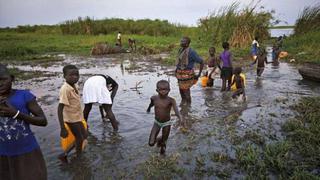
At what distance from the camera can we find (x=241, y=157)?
4.48m

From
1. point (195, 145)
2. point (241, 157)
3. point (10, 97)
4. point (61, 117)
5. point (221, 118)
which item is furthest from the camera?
point (221, 118)

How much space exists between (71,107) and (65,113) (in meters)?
0.13

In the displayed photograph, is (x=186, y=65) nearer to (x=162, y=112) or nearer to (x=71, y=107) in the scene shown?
(x=162, y=112)

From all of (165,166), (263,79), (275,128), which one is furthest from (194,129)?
(263,79)

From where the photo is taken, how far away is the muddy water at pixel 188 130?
14.8 feet

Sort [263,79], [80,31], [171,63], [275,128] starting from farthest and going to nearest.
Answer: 1. [80,31]
2. [171,63]
3. [263,79]
4. [275,128]

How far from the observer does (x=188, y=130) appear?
19.8ft

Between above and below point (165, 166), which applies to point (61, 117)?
above

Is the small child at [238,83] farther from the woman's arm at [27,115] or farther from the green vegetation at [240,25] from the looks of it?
the green vegetation at [240,25]

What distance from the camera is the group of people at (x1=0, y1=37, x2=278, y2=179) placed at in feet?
9.31

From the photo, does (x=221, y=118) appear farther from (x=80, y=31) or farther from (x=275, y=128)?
(x=80, y=31)

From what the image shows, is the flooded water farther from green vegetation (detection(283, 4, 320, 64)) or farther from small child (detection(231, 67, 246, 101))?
small child (detection(231, 67, 246, 101))

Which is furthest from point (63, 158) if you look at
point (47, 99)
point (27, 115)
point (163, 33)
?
point (163, 33)

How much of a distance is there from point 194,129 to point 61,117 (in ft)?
8.95
